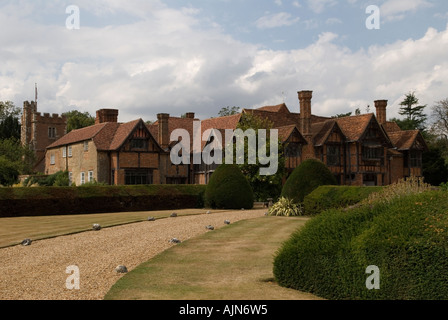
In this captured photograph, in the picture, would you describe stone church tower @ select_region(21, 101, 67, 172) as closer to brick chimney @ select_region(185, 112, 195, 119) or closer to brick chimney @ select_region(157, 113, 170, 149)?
brick chimney @ select_region(185, 112, 195, 119)

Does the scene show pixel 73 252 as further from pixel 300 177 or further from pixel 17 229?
pixel 300 177

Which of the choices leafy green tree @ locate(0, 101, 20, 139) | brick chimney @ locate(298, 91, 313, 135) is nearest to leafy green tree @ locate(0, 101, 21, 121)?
leafy green tree @ locate(0, 101, 20, 139)

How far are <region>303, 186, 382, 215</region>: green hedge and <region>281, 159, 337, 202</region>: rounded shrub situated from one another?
91 cm

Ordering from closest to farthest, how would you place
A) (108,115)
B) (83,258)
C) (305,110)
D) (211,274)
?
(211,274), (83,258), (305,110), (108,115)

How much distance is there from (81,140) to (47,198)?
16710 mm

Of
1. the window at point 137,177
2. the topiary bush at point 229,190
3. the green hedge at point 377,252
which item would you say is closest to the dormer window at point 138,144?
the window at point 137,177

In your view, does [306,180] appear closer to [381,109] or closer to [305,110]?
[305,110]

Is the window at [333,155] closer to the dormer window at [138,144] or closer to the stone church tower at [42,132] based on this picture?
the dormer window at [138,144]

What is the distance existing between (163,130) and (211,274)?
33999 millimetres

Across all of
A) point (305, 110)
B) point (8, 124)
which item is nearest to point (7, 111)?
point (8, 124)

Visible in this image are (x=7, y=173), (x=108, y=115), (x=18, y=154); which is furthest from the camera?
(x=18, y=154)

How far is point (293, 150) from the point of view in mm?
41344

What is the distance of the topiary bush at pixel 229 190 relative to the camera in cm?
2794

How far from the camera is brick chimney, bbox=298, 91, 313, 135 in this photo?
1719 inches
